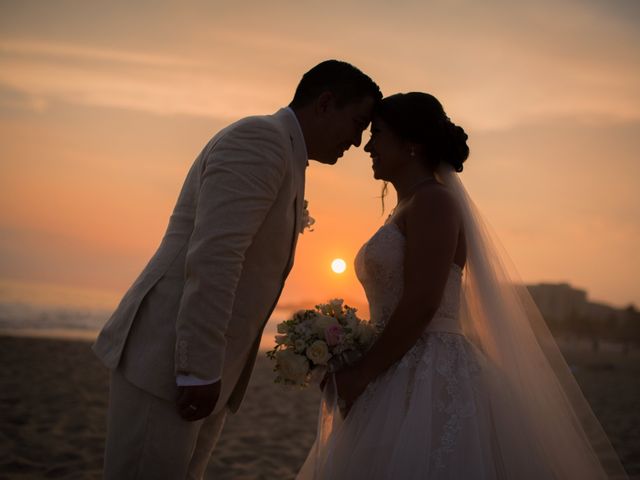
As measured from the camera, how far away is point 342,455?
3160mm

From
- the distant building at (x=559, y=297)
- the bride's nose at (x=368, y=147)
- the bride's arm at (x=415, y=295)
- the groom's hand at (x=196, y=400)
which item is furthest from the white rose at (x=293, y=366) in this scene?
the distant building at (x=559, y=297)

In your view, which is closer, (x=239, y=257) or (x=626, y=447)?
(x=239, y=257)

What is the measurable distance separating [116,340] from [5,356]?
1130 cm

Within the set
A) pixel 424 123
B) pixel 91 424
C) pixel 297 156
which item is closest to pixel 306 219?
pixel 297 156

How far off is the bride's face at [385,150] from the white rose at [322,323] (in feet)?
→ 3.51

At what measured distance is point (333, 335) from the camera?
10.5 ft

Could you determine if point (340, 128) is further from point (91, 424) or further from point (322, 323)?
point (91, 424)

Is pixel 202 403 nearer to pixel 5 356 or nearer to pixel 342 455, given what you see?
pixel 342 455

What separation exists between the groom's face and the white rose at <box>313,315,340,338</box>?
35.1 inches

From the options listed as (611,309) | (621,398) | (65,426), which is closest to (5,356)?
(65,426)

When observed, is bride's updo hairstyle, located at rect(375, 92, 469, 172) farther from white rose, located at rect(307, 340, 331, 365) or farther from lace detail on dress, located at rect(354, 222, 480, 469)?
white rose, located at rect(307, 340, 331, 365)

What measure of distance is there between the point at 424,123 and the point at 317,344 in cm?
151

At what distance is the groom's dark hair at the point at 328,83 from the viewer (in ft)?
10.8

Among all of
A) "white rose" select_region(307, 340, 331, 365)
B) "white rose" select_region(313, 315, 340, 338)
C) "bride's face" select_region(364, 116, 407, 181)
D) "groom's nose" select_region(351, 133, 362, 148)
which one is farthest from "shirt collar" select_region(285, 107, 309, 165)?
"white rose" select_region(307, 340, 331, 365)
